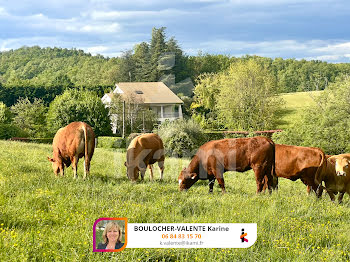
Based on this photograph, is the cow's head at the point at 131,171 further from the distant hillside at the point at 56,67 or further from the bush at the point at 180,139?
→ the distant hillside at the point at 56,67

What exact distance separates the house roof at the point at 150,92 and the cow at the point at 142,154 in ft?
119

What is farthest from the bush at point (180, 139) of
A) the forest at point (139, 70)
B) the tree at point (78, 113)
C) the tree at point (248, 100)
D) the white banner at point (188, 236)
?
the forest at point (139, 70)

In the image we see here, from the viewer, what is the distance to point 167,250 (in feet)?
14.4

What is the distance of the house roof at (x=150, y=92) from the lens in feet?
161

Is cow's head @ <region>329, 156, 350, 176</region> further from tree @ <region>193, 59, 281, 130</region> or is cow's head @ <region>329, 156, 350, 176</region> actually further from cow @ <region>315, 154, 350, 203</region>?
tree @ <region>193, 59, 281, 130</region>

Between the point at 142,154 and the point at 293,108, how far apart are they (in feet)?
165

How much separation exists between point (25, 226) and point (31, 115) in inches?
1315

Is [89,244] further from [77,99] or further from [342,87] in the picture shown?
[342,87]

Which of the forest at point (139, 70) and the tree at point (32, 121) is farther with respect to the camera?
the forest at point (139, 70)

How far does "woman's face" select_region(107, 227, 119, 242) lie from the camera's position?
4.25 meters

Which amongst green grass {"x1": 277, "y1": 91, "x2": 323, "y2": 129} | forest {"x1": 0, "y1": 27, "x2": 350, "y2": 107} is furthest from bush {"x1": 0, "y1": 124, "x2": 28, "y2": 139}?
green grass {"x1": 277, "y1": 91, "x2": 323, "y2": 129}

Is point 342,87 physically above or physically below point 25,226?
above

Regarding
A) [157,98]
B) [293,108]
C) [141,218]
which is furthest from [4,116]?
[293,108]

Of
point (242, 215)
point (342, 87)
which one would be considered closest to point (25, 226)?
point (242, 215)
